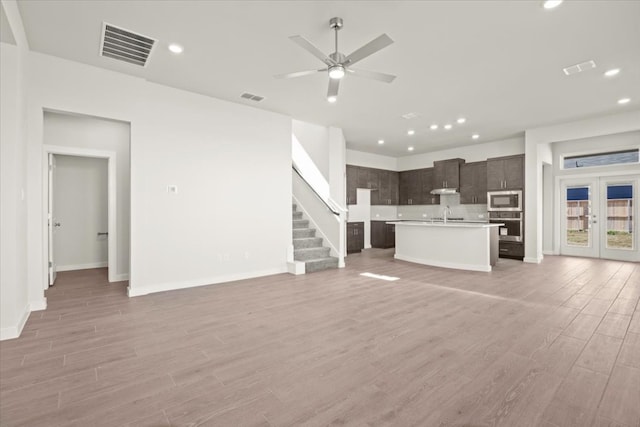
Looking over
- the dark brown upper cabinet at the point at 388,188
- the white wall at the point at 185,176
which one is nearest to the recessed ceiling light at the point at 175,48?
the white wall at the point at 185,176

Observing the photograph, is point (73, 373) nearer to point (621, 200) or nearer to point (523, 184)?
point (523, 184)

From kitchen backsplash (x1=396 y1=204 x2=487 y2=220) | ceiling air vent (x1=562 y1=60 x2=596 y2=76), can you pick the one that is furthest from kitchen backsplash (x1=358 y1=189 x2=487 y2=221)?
ceiling air vent (x1=562 y1=60 x2=596 y2=76)

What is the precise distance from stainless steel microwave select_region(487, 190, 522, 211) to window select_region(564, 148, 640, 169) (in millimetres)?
1980

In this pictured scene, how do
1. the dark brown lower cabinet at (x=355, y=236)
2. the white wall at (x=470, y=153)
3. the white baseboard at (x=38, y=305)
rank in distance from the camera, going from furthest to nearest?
the dark brown lower cabinet at (x=355, y=236)
the white wall at (x=470, y=153)
the white baseboard at (x=38, y=305)

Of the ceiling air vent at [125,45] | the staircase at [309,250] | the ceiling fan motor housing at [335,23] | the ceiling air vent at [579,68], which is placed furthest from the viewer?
the staircase at [309,250]

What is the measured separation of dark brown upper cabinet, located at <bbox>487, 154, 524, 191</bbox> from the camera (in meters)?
7.81

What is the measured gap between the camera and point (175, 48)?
3.72 metres

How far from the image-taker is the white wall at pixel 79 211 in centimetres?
630

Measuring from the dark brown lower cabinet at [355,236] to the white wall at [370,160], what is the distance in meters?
2.18

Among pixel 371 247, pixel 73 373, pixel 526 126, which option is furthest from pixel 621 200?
pixel 73 373

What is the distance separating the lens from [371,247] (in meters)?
10.3

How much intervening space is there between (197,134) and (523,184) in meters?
7.88

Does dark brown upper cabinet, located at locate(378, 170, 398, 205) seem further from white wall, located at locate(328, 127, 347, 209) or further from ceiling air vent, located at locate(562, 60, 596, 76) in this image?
ceiling air vent, located at locate(562, 60, 596, 76)

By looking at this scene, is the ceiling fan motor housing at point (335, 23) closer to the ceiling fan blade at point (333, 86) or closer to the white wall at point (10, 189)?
the ceiling fan blade at point (333, 86)
